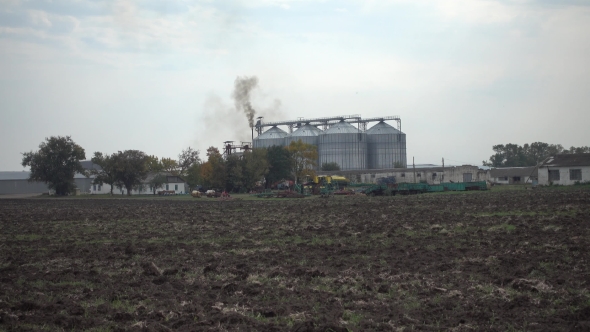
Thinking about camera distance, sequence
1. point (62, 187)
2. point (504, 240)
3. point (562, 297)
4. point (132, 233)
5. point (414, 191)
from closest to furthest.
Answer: point (562, 297), point (504, 240), point (132, 233), point (414, 191), point (62, 187)

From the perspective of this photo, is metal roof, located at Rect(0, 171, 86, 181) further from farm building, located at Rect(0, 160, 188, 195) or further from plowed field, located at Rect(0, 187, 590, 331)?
plowed field, located at Rect(0, 187, 590, 331)

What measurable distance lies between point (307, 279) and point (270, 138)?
115404 millimetres

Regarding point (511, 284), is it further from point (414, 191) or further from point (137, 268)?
point (414, 191)

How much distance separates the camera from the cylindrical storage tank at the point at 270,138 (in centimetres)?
12725

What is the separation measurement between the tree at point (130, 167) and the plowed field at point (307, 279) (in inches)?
2831

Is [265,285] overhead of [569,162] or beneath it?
beneath

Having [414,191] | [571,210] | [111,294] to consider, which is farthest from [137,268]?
[414,191]

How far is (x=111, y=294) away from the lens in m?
12.6

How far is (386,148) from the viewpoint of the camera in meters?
121

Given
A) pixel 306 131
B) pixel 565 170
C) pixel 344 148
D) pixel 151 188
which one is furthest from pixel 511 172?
pixel 151 188

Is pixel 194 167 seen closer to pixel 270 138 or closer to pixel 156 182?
pixel 156 182

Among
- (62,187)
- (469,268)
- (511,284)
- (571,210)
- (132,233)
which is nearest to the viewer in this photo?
(511,284)

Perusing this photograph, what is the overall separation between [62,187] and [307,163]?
42.1 metres

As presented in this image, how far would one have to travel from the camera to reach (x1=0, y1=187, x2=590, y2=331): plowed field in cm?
1026
